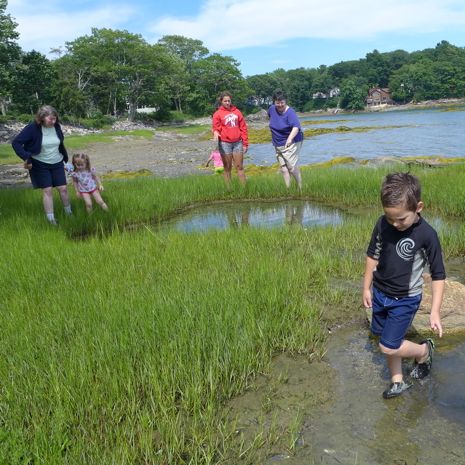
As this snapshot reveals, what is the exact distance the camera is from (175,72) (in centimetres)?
6200

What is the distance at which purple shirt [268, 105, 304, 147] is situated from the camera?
8477 mm

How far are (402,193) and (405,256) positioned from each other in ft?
1.38

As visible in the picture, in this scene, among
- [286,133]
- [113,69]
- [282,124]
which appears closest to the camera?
[282,124]

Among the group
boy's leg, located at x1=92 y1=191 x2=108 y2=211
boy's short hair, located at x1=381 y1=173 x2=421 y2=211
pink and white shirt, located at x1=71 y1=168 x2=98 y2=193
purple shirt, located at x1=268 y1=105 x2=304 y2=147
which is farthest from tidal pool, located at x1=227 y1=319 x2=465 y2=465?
purple shirt, located at x1=268 y1=105 x2=304 y2=147

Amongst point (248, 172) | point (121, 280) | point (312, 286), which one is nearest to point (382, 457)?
point (312, 286)

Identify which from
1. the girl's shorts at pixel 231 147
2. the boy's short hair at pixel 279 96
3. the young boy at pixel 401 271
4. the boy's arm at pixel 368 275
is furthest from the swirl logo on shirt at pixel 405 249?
the girl's shorts at pixel 231 147

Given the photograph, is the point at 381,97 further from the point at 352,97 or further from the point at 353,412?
the point at 353,412

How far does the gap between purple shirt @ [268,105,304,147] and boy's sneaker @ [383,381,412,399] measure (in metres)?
6.45

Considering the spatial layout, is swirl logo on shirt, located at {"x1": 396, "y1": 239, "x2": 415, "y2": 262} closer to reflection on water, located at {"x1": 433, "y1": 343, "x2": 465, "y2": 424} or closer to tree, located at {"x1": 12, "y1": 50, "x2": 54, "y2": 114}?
reflection on water, located at {"x1": 433, "y1": 343, "x2": 465, "y2": 424}

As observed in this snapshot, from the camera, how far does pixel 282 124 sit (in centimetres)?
855

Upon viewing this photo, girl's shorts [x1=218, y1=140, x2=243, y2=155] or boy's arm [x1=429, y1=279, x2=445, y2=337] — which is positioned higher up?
girl's shorts [x1=218, y1=140, x2=243, y2=155]

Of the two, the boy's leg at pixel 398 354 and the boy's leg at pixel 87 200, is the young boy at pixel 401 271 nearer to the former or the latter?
the boy's leg at pixel 398 354

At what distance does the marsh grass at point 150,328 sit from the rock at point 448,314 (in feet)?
2.03

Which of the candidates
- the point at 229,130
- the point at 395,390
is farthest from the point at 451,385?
the point at 229,130
